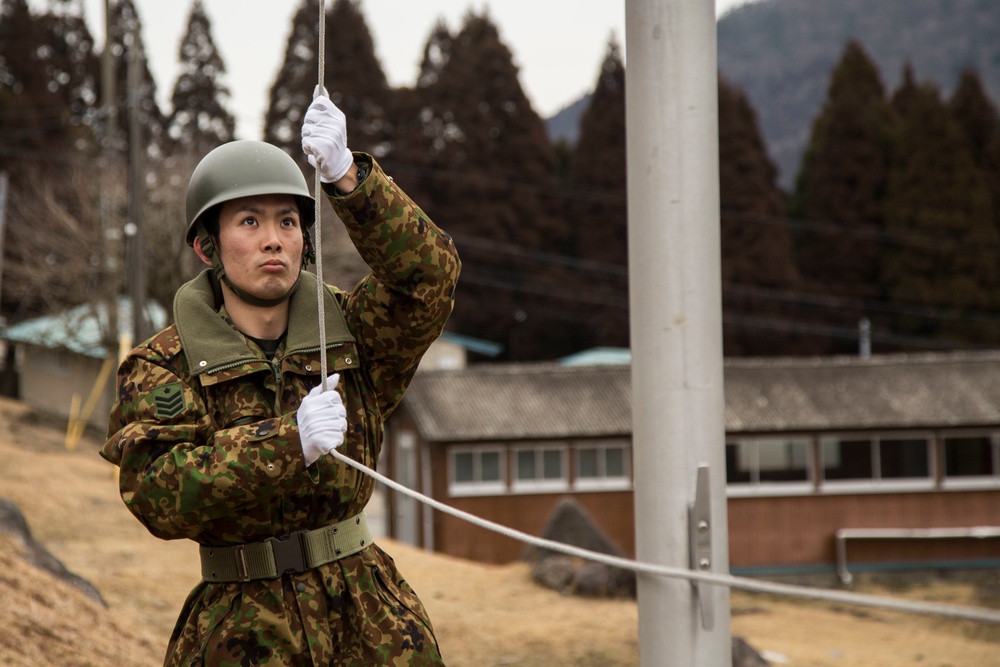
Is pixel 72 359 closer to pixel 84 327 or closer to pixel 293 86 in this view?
pixel 84 327

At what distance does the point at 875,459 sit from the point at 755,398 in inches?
107

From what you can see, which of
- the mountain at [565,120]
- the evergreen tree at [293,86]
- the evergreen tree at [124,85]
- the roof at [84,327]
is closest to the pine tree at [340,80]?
the evergreen tree at [293,86]

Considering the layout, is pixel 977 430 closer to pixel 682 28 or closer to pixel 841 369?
pixel 841 369

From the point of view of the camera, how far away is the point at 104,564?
415 inches

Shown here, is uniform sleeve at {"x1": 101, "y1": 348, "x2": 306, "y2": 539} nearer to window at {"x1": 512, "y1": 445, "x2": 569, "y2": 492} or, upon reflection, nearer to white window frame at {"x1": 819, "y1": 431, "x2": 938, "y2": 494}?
window at {"x1": 512, "y1": 445, "x2": 569, "y2": 492}

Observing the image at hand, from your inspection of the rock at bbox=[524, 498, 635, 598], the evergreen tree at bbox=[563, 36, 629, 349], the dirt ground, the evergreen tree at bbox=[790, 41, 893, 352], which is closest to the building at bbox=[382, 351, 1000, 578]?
the dirt ground

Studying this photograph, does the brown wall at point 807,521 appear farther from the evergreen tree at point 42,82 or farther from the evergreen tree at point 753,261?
the evergreen tree at point 42,82

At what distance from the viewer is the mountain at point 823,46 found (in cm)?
14838

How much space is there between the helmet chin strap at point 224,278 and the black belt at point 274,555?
1.82 feet

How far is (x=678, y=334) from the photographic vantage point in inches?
96.5

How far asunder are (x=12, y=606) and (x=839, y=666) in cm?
904

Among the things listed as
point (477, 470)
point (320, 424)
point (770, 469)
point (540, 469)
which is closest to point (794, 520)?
point (770, 469)

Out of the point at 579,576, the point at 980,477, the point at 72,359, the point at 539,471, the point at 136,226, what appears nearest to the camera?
the point at 579,576

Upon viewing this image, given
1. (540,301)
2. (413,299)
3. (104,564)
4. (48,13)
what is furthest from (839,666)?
(48,13)
